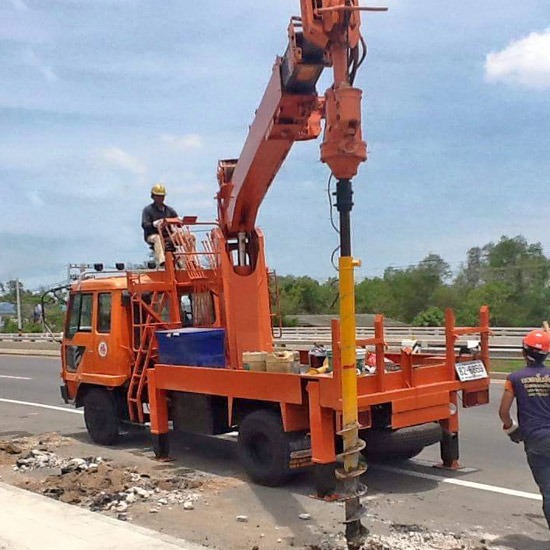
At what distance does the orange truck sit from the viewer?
644cm

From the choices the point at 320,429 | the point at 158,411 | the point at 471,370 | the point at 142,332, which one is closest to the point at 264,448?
the point at 320,429

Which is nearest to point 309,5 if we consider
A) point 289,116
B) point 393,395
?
point 289,116

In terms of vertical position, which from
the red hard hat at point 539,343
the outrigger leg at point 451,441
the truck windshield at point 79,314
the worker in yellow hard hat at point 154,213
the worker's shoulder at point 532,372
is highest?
the worker in yellow hard hat at point 154,213

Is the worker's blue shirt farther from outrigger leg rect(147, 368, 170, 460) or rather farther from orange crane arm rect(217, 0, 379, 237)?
outrigger leg rect(147, 368, 170, 460)

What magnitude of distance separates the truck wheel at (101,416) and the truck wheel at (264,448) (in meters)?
3.00

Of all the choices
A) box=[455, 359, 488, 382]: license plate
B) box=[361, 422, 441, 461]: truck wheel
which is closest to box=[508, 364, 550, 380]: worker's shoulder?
box=[361, 422, 441, 461]: truck wheel

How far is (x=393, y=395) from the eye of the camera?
7559 mm

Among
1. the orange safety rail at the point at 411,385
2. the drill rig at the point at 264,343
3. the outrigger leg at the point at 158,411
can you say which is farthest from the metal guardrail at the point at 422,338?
the orange safety rail at the point at 411,385

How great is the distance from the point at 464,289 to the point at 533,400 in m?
62.0

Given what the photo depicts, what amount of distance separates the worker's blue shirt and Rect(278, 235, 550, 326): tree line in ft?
172

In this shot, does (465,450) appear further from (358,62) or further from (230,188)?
(358,62)

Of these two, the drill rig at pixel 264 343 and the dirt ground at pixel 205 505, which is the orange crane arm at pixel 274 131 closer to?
the drill rig at pixel 264 343

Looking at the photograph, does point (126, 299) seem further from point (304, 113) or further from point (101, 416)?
point (304, 113)

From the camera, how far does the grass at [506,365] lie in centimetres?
1793
